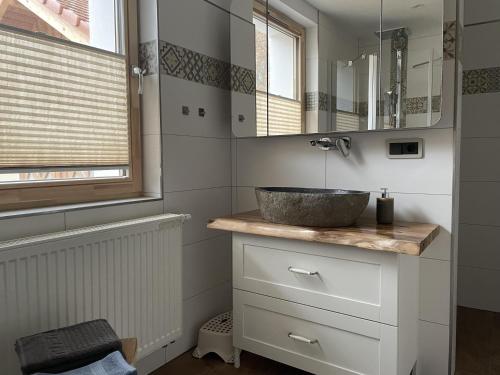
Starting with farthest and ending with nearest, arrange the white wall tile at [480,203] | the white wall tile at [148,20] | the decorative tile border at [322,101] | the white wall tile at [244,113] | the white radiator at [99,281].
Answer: the white wall tile at [480,203]
the white wall tile at [244,113]
the decorative tile border at [322,101]
the white wall tile at [148,20]
the white radiator at [99,281]

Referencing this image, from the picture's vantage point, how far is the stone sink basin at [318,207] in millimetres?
1507

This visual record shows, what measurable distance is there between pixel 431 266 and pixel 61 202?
1551 mm

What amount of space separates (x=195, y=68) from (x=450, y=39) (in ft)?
3.75

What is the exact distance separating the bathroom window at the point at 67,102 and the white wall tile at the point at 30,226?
0.34 ft

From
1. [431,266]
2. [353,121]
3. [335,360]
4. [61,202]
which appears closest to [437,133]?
[353,121]

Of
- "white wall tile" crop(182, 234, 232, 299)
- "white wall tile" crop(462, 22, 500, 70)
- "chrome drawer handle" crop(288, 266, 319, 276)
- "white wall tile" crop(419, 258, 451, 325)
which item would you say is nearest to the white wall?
"white wall tile" crop(419, 258, 451, 325)

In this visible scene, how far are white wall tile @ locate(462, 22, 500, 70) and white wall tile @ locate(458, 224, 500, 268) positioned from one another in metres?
1.00

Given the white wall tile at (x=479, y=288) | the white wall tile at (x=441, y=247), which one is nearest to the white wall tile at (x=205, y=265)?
the white wall tile at (x=441, y=247)

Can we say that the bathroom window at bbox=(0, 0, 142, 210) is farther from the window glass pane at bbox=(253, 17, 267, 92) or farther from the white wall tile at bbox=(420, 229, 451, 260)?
the white wall tile at bbox=(420, 229, 451, 260)

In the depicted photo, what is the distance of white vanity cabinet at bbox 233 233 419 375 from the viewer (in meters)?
1.41

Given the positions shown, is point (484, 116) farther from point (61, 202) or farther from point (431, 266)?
point (61, 202)

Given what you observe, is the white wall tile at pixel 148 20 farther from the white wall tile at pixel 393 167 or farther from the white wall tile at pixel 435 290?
the white wall tile at pixel 435 290

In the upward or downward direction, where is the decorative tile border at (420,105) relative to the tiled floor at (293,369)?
upward

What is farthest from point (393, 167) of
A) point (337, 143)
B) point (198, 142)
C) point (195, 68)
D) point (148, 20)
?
point (148, 20)
